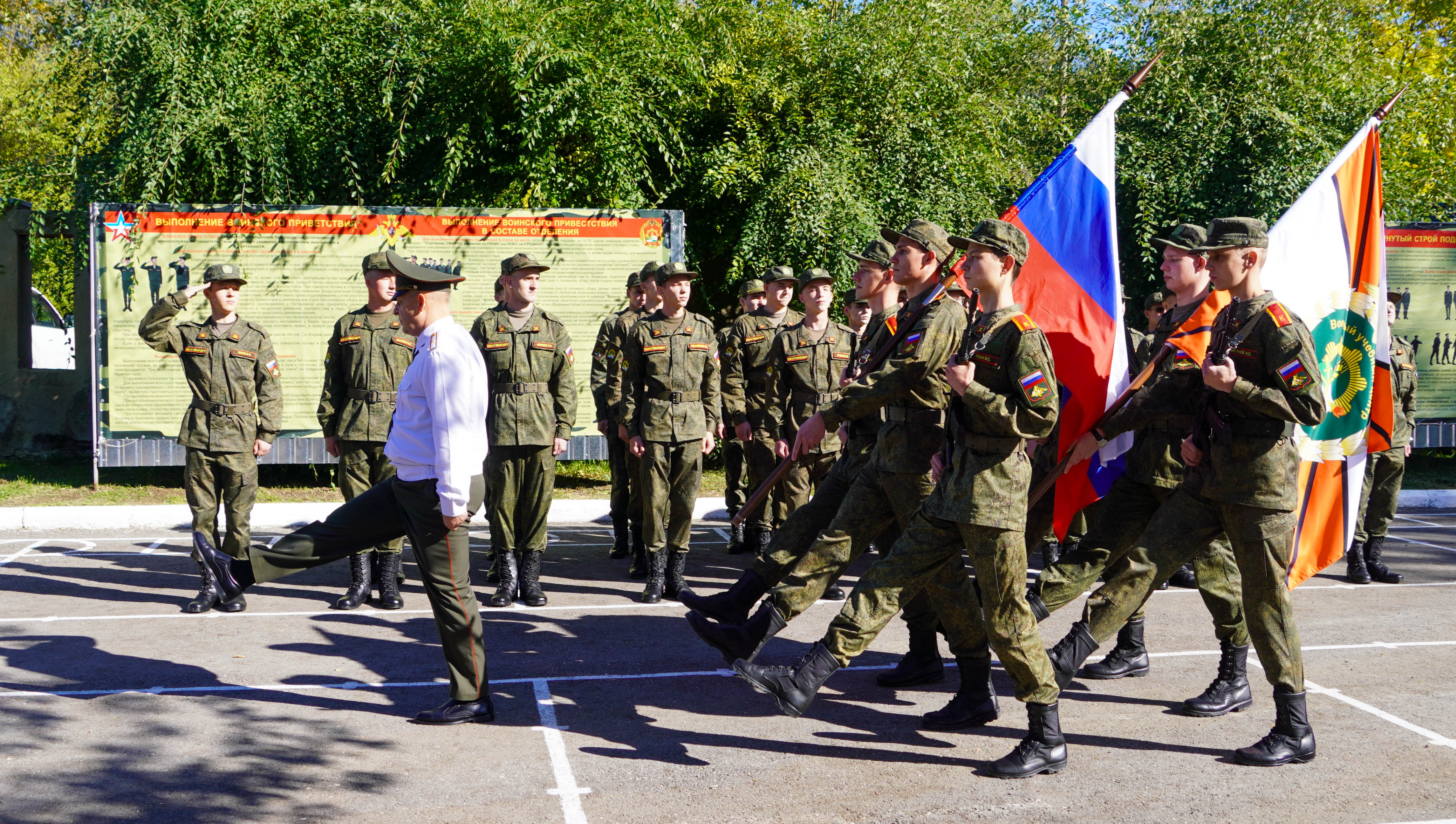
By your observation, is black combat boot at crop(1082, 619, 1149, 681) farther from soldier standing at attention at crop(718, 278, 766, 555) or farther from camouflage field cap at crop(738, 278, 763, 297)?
camouflage field cap at crop(738, 278, 763, 297)

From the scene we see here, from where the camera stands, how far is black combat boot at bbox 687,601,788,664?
4988 mm

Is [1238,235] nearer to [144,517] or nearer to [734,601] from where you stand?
[734,601]

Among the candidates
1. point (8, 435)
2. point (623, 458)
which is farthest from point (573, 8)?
point (8, 435)

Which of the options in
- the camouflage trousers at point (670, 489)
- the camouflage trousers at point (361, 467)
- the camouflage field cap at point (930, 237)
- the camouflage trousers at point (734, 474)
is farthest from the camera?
the camouflage trousers at point (734, 474)

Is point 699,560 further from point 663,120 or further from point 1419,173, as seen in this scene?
point 1419,173

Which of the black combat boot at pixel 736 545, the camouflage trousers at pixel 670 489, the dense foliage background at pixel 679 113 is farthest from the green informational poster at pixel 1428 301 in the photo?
the camouflage trousers at pixel 670 489

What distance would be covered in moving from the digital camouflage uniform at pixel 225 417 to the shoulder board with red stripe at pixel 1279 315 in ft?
18.7

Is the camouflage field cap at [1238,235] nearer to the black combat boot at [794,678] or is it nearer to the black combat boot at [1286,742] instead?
the black combat boot at [1286,742]

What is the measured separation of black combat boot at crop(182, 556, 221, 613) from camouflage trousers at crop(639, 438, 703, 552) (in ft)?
8.69

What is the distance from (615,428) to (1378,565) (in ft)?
18.6

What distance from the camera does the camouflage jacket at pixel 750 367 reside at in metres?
8.88

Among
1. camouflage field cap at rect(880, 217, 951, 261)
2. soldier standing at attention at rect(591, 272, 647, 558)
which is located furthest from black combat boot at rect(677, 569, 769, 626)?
soldier standing at attention at rect(591, 272, 647, 558)

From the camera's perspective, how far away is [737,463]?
9867mm

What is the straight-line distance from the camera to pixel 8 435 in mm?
12828
